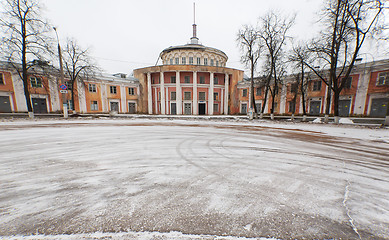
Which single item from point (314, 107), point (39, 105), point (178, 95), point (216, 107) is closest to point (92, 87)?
point (39, 105)

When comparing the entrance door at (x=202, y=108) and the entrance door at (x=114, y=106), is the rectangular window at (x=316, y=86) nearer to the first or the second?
the entrance door at (x=202, y=108)

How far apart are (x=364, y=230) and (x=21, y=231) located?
3.31m

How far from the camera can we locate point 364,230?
139 centimetres

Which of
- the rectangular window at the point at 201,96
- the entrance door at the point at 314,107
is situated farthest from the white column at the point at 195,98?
the entrance door at the point at 314,107

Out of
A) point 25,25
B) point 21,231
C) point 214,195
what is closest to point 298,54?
point 214,195

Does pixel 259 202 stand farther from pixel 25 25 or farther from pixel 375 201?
pixel 25 25

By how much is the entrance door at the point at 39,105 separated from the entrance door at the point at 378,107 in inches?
2010

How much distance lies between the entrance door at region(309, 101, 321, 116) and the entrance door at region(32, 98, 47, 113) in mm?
46265

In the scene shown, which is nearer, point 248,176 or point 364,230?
point 364,230

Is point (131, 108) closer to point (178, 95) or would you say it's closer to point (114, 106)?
point (114, 106)

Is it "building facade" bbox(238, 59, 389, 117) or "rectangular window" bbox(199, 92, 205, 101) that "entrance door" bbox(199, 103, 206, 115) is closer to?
"rectangular window" bbox(199, 92, 205, 101)

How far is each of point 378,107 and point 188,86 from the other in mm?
29410

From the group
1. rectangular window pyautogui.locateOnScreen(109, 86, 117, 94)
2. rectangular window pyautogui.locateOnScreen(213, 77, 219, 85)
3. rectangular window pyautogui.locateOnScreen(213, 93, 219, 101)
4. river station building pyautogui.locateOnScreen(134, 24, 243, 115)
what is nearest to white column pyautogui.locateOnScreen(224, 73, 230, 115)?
river station building pyautogui.locateOnScreen(134, 24, 243, 115)

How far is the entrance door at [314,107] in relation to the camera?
24.2m
